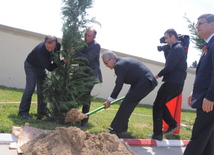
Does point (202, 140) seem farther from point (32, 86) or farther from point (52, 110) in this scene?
point (32, 86)

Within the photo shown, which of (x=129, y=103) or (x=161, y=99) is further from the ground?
(x=161, y=99)

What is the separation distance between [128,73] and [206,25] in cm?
190

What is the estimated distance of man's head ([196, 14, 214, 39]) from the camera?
126 inches

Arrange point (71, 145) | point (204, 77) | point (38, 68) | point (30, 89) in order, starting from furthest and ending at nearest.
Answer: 1. point (38, 68)
2. point (30, 89)
3. point (71, 145)
4. point (204, 77)

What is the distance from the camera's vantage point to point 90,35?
521 cm

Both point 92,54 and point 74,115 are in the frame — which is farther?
point 92,54

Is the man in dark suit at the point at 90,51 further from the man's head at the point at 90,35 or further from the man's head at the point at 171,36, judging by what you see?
the man's head at the point at 171,36

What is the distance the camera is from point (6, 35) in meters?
10.8

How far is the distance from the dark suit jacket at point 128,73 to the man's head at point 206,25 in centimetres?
166

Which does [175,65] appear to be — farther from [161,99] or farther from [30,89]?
[30,89]

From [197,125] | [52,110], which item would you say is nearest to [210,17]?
[197,125]

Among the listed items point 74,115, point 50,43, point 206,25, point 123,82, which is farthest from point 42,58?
point 206,25

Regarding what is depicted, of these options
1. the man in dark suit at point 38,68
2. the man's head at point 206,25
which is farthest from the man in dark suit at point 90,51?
the man's head at point 206,25

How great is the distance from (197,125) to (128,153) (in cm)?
115
